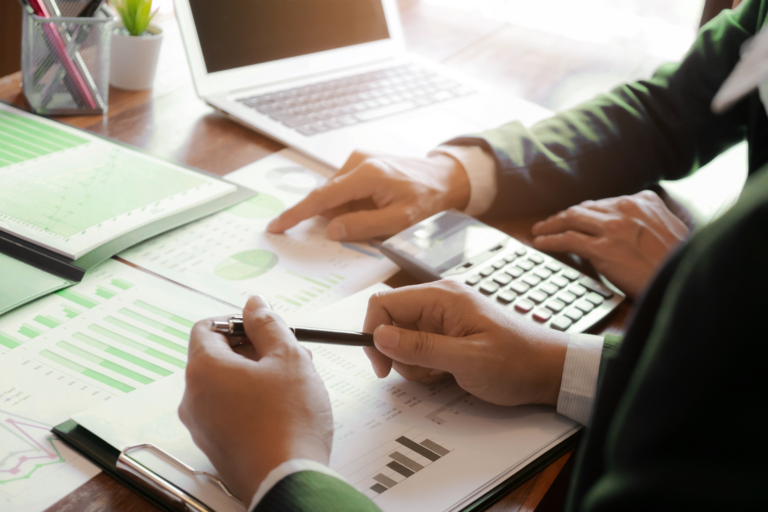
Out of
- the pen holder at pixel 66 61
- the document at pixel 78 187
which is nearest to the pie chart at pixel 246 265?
the document at pixel 78 187

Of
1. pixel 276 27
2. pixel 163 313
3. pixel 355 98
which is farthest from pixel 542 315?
pixel 276 27

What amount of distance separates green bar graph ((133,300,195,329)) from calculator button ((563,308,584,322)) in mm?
370

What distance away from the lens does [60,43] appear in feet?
2.79

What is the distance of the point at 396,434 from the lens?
0.48 meters

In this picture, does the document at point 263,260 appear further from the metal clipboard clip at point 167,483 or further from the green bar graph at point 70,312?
the metal clipboard clip at point 167,483

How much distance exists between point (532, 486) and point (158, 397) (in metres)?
0.30

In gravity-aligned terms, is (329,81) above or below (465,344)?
above

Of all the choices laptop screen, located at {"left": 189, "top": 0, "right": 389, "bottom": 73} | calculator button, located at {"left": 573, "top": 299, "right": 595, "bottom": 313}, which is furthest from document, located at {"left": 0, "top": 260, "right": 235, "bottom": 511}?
laptop screen, located at {"left": 189, "top": 0, "right": 389, "bottom": 73}

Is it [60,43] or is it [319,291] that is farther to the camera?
[60,43]

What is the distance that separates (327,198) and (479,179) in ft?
0.69

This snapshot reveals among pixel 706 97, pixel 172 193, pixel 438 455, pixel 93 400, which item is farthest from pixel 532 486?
pixel 706 97

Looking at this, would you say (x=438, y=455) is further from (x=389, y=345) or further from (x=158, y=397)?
(x=158, y=397)

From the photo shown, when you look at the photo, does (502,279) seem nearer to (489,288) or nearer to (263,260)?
(489,288)

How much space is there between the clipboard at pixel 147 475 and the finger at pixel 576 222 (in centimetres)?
38
